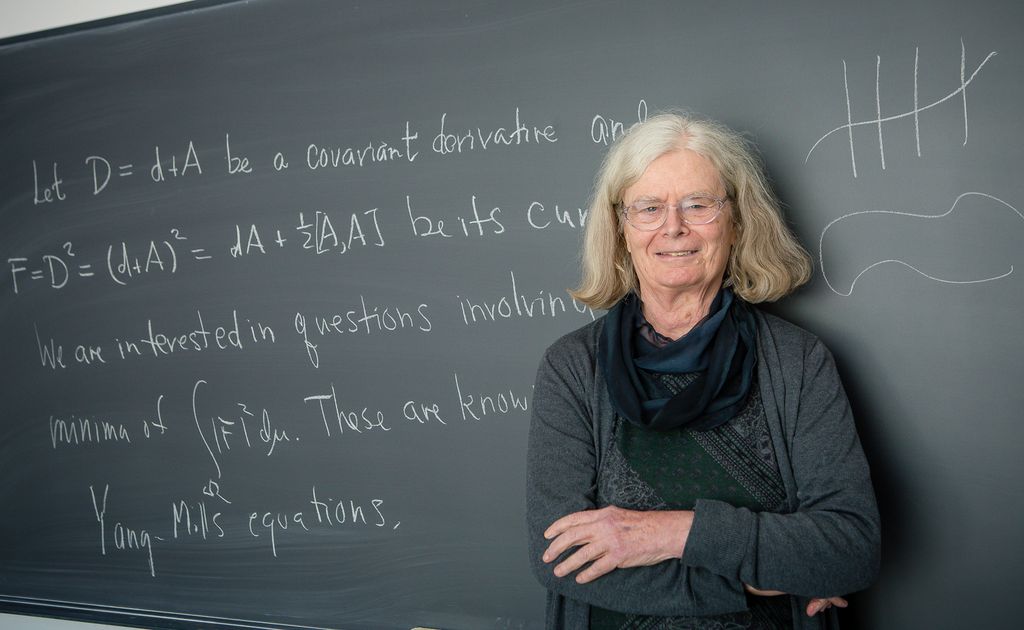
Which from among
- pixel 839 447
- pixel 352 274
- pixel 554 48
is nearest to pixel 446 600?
pixel 352 274

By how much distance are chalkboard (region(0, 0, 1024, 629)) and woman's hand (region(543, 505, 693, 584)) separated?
51cm

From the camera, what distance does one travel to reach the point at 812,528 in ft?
3.99

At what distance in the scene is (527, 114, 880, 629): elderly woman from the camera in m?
1.23

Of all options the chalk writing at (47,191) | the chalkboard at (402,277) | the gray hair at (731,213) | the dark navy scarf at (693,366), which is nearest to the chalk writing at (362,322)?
the chalkboard at (402,277)

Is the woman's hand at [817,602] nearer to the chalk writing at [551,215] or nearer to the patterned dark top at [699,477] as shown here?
the patterned dark top at [699,477]

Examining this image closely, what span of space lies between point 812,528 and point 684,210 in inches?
23.6

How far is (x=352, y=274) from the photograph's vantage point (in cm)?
192

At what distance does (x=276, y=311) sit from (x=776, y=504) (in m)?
1.32

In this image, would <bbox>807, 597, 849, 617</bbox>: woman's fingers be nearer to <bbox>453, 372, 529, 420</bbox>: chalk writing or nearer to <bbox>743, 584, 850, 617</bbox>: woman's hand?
<bbox>743, 584, 850, 617</bbox>: woman's hand

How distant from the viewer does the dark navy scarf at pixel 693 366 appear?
1.33 meters

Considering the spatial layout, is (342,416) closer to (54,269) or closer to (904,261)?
(54,269)

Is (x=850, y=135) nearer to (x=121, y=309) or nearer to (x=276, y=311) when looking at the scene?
(x=276, y=311)

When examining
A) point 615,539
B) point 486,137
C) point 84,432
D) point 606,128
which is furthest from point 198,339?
point 615,539

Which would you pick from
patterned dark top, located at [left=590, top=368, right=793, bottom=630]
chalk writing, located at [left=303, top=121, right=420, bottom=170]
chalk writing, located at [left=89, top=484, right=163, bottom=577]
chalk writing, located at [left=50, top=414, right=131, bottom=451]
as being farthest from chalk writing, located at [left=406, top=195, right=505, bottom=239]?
chalk writing, located at [left=89, top=484, right=163, bottom=577]
